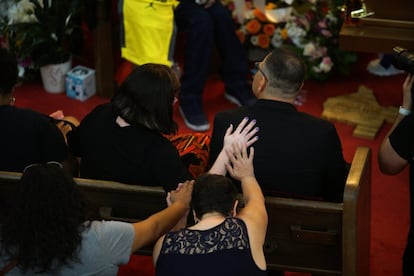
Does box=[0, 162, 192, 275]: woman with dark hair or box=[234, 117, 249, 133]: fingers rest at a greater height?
box=[234, 117, 249, 133]: fingers

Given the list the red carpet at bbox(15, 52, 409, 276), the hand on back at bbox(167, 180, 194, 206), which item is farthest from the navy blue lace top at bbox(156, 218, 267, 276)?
the red carpet at bbox(15, 52, 409, 276)

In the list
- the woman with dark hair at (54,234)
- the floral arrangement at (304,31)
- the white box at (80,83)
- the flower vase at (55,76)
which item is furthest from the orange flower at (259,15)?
the woman with dark hair at (54,234)

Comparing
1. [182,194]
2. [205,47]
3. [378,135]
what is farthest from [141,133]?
[378,135]

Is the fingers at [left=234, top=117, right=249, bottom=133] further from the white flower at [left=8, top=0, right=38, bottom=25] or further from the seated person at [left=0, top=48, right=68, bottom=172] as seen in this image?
the white flower at [left=8, top=0, right=38, bottom=25]

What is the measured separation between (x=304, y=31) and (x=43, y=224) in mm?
3157

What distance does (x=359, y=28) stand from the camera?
4.29 m

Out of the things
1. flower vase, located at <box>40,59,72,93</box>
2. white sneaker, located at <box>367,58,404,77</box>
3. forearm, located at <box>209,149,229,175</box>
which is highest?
forearm, located at <box>209,149,229,175</box>

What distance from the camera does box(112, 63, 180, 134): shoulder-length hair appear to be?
9.05 feet

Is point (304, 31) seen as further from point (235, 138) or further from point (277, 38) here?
point (235, 138)

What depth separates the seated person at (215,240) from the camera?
217 cm

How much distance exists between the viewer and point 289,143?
266 cm

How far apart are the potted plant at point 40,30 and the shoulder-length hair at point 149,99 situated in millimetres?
2145

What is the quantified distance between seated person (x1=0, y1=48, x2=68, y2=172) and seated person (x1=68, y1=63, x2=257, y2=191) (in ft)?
0.68

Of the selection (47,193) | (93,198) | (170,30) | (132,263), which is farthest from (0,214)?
(170,30)
